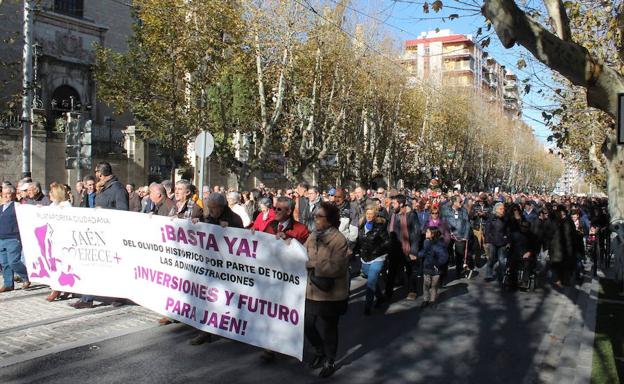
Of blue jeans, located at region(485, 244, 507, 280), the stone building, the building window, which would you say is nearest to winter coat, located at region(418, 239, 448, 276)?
blue jeans, located at region(485, 244, 507, 280)

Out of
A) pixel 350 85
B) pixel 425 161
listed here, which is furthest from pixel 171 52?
pixel 425 161

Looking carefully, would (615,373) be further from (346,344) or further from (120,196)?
(120,196)

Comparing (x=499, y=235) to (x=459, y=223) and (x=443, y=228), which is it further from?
(x=443, y=228)

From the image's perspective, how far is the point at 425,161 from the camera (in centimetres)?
4375

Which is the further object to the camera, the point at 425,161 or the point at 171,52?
the point at 425,161

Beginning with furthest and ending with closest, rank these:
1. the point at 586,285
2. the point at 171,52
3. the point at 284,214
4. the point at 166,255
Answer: the point at 171,52
the point at 586,285
the point at 166,255
the point at 284,214

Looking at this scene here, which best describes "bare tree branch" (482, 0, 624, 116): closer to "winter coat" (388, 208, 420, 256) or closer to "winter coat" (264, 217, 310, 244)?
"winter coat" (264, 217, 310, 244)

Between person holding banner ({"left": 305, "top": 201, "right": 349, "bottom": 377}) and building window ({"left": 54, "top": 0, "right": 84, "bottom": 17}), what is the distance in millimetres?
28998

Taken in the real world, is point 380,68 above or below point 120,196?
above

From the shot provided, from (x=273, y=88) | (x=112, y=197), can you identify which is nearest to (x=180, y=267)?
(x=112, y=197)

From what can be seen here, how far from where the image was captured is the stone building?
70.0 feet

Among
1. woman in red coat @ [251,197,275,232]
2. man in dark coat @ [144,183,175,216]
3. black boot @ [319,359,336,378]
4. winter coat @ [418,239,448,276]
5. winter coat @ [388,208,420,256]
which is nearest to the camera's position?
black boot @ [319,359,336,378]

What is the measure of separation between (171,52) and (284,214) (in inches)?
564

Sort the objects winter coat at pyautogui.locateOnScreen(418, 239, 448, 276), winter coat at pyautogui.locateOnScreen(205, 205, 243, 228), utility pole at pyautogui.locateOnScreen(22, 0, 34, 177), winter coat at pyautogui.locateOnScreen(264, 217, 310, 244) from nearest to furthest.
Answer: winter coat at pyautogui.locateOnScreen(264, 217, 310, 244) → winter coat at pyautogui.locateOnScreen(205, 205, 243, 228) → winter coat at pyautogui.locateOnScreen(418, 239, 448, 276) → utility pole at pyautogui.locateOnScreen(22, 0, 34, 177)
